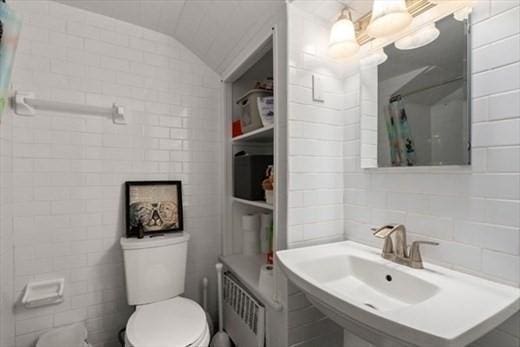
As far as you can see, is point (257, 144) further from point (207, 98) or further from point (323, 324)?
point (323, 324)

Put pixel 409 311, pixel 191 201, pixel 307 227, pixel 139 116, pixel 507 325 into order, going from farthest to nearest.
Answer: pixel 191 201 → pixel 139 116 → pixel 307 227 → pixel 507 325 → pixel 409 311

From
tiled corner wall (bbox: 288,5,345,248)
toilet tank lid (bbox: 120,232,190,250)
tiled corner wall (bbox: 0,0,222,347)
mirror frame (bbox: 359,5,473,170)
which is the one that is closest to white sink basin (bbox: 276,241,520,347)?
tiled corner wall (bbox: 288,5,345,248)

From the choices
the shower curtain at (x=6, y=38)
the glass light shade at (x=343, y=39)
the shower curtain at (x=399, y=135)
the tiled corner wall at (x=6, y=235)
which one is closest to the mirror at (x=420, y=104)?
the shower curtain at (x=399, y=135)

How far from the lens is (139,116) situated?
5.37 feet

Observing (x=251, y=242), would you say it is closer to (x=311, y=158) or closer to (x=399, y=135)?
(x=311, y=158)

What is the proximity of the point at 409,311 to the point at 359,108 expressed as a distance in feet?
3.02

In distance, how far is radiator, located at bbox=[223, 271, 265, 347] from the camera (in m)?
1.32

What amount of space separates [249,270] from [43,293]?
1117 mm

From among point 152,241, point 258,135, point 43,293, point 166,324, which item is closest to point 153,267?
point 152,241

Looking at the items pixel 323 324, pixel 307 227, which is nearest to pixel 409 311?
pixel 307 227

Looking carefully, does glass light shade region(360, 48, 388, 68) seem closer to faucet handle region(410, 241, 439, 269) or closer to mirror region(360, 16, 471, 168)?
mirror region(360, 16, 471, 168)

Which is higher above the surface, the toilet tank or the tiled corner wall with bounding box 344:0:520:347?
the tiled corner wall with bounding box 344:0:520:347

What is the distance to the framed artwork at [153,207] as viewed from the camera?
5.13ft

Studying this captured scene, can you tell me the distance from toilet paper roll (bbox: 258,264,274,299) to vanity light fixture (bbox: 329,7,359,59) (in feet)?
3.74
